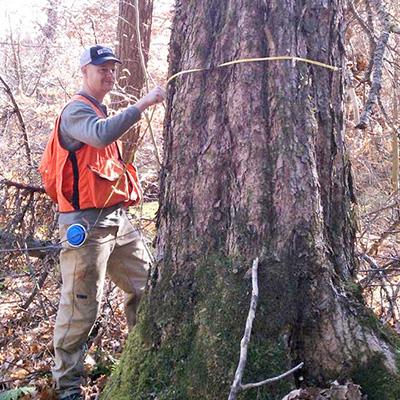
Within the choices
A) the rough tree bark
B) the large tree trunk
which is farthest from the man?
the rough tree bark

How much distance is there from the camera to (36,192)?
5.22 metres

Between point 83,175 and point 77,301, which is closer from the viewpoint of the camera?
point 83,175

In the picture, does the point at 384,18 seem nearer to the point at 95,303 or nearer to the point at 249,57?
the point at 249,57

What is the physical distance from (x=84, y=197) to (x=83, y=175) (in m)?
0.15

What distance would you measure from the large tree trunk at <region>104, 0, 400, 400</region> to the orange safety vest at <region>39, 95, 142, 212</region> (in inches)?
39.0

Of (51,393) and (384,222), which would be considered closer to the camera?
(51,393)

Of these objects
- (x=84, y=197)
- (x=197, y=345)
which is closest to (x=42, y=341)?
(x=84, y=197)

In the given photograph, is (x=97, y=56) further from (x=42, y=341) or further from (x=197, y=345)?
(x=42, y=341)

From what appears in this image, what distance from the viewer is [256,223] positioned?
8.29 ft

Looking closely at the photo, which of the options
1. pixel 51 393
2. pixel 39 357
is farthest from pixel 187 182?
pixel 39 357

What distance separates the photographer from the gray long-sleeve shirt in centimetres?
346

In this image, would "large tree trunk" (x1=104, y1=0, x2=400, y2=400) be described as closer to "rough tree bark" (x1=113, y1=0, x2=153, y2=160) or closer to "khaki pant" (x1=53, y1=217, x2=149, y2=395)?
"khaki pant" (x1=53, y1=217, x2=149, y2=395)

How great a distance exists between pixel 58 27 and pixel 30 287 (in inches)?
253

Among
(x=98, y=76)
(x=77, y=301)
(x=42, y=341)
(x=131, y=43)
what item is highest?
(x=131, y=43)
